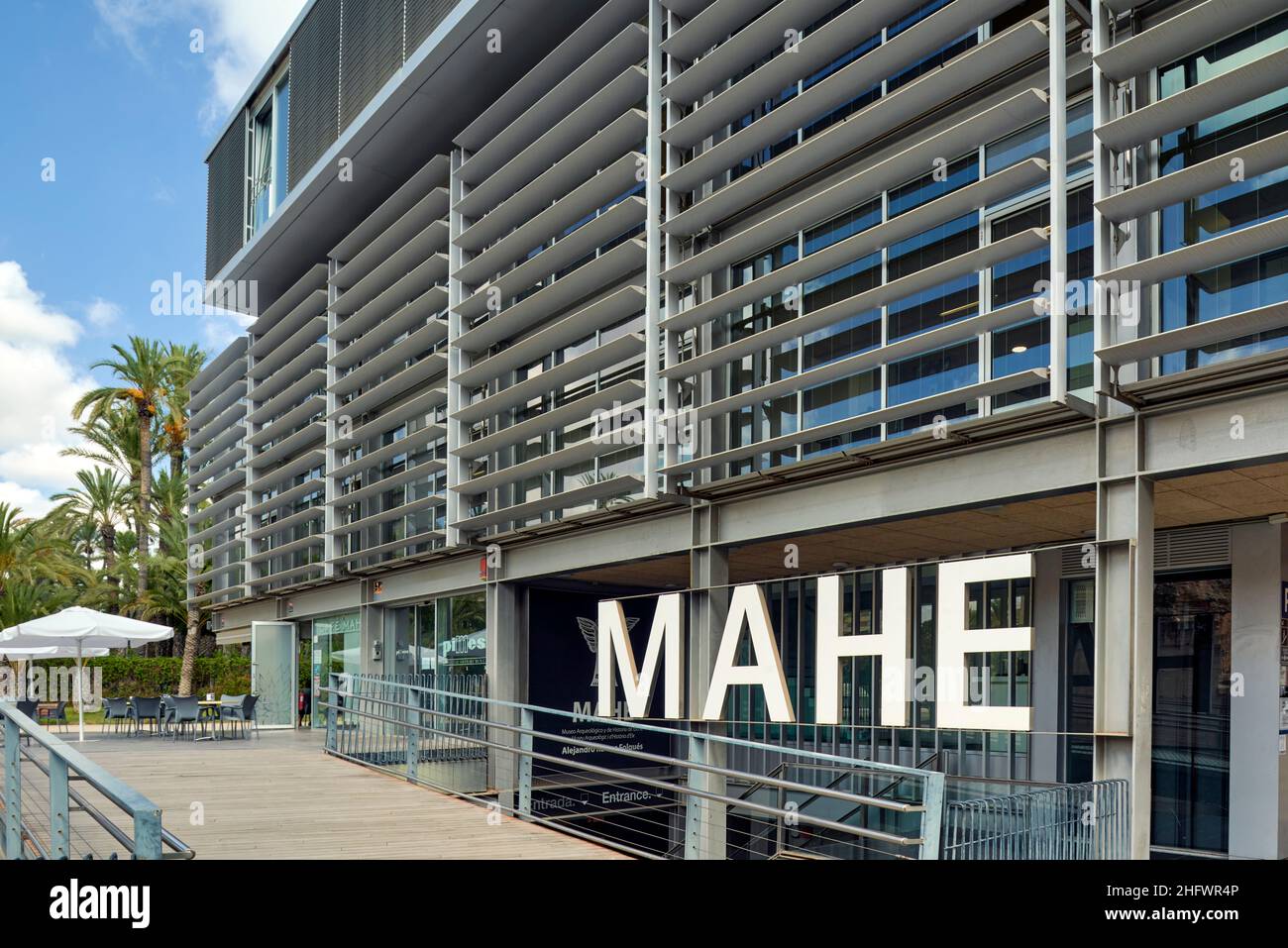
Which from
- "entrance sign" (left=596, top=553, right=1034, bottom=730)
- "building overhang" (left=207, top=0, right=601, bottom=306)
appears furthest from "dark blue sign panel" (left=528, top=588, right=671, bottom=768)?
"building overhang" (left=207, top=0, right=601, bottom=306)

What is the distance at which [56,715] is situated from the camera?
105ft

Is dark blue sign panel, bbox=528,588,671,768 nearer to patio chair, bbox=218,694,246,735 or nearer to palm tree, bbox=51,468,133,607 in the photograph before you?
patio chair, bbox=218,694,246,735

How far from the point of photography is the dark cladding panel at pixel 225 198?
1220 inches

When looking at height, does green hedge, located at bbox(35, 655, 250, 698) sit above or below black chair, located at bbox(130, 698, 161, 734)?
below

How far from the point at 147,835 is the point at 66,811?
211 cm

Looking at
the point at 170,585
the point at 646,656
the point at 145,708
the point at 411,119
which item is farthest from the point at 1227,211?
the point at 170,585

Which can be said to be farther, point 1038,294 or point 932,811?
point 1038,294

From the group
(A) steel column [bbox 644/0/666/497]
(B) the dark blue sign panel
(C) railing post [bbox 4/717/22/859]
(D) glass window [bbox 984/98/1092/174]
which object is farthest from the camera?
(B) the dark blue sign panel

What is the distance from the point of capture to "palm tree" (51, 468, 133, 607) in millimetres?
50156

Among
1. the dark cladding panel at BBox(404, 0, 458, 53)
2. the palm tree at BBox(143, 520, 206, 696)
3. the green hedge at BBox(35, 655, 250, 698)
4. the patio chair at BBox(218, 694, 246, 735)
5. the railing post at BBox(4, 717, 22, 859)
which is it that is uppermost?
the dark cladding panel at BBox(404, 0, 458, 53)

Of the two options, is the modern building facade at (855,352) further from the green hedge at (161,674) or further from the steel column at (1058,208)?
the green hedge at (161,674)

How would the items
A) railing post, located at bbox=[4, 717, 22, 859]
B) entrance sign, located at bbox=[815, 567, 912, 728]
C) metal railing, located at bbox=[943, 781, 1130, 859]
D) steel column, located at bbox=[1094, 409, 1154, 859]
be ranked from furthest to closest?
entrance sign, located at bbox=[815, 567, 912, 728] < steel column, located at bbox=[1094, 409, 1154, 859] < metal railing, located at bbox=[943, 781, 1130, 859] < railing post, located at bbox=[4, 717, 22, 859]

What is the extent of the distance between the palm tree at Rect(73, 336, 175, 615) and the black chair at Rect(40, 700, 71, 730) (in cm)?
1532

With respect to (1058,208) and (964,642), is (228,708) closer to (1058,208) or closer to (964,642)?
(964,642)
